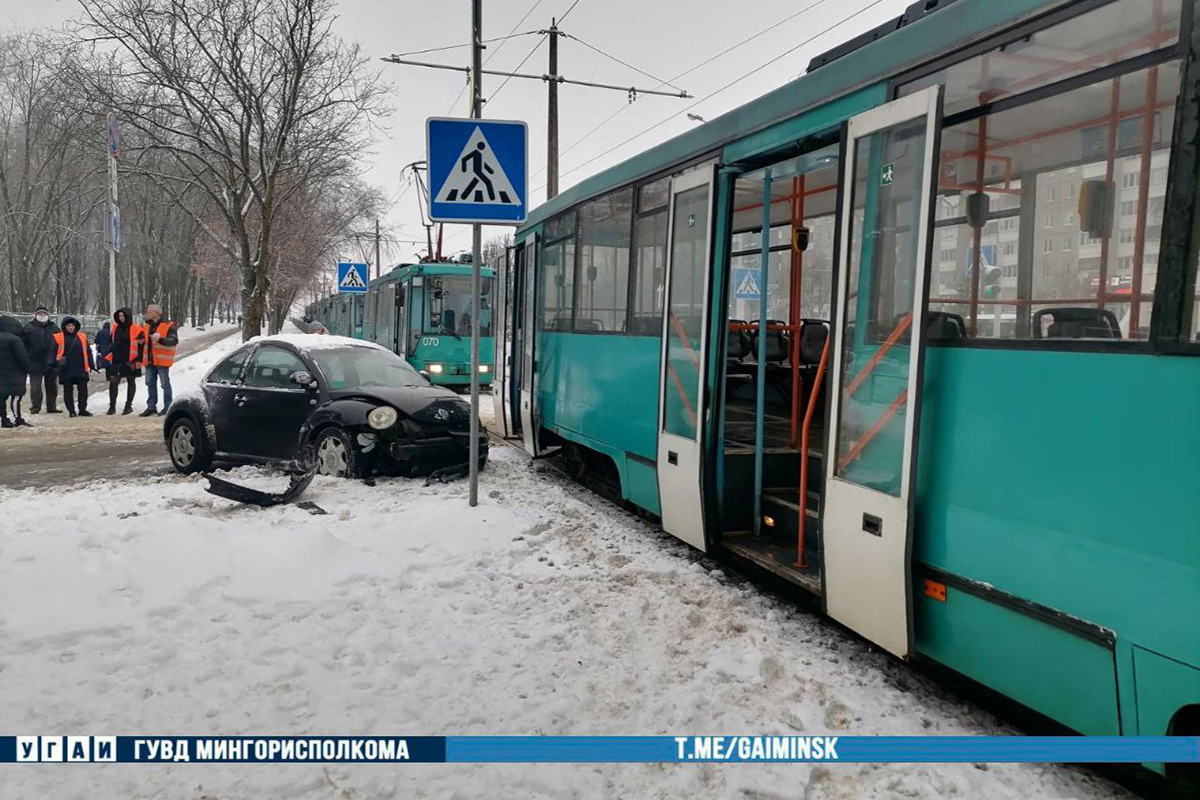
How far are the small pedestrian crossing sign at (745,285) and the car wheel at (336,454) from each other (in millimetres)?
3797

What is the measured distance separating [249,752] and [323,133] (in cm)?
1978

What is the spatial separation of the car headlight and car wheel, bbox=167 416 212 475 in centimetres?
217

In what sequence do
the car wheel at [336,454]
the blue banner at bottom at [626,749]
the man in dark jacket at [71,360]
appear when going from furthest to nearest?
the man in dark jacket at [71,360] → the car wheel at [336,454] → the blue banner at bottom at [626,749]

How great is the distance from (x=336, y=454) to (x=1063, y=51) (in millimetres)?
6629

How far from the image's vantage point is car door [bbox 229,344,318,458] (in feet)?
27.1

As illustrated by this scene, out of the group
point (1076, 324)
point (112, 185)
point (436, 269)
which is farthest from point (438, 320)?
point (1076, 324)

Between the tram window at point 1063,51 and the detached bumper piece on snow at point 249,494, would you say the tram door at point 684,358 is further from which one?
the detached bumper piece on snow at point 249,494

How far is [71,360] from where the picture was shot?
44.1ft

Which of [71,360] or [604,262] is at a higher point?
[604,262]

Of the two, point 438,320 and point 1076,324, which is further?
point 438,320

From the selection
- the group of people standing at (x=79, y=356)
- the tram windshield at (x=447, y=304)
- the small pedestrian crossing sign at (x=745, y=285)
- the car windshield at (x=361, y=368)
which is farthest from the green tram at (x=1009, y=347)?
the tram windshield at (x=447, y=304)

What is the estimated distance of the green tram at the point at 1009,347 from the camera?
2658 millimetres

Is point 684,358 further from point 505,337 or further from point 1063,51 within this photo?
point 505,337

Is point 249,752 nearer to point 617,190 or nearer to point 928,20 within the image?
point 928,20
